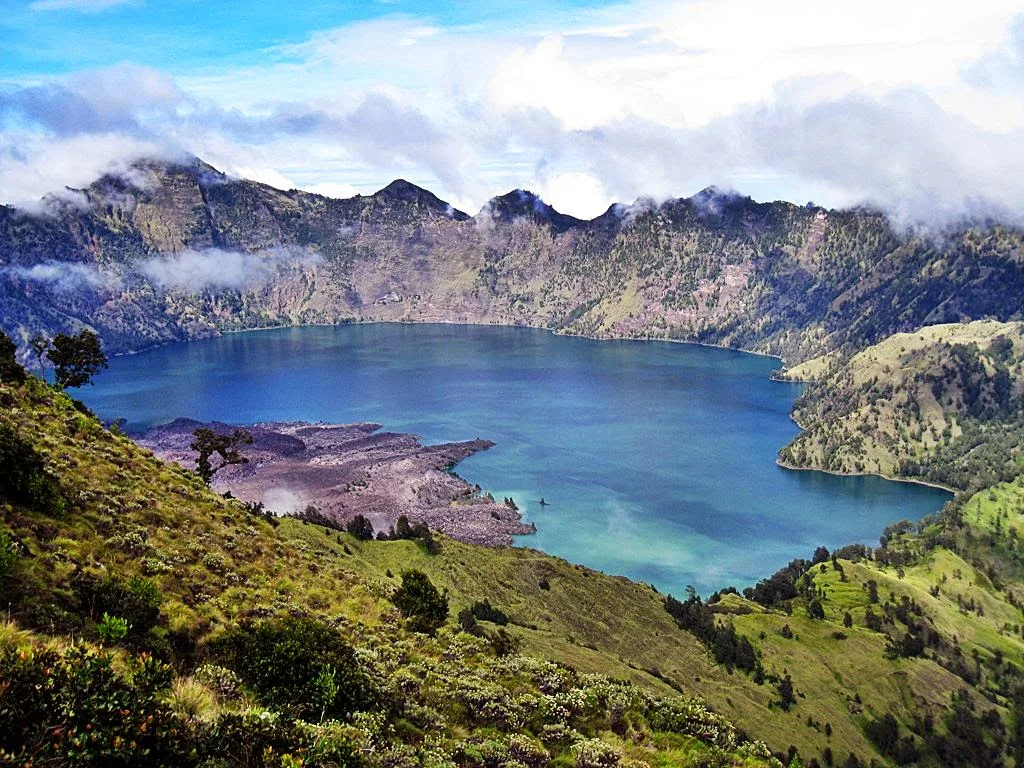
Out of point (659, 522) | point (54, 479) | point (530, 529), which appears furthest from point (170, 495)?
point (659, 522)

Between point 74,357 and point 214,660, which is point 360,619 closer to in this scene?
point 214,660

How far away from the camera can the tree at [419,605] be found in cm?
4072

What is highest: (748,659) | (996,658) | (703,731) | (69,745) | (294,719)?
(69,745)

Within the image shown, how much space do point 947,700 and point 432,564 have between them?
259ft

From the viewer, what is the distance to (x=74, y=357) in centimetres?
6881

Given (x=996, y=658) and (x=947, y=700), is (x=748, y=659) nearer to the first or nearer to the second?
(x=947, y=700)

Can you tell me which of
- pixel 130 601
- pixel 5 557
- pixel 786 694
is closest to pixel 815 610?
pixel 786 694

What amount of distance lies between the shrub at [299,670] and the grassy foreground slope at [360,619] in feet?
2.64

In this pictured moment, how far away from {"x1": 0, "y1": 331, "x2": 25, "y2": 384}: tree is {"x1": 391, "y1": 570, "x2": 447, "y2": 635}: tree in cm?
2740

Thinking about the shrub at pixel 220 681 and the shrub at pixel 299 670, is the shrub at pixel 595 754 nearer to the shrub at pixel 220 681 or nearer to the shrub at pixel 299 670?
the shrub at pixel 299 670

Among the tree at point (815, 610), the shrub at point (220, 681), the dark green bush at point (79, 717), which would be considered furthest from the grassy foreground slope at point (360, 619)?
the tree at point (815, 610)

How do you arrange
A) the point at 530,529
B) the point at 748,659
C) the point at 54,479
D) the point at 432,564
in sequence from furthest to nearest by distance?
1. the point at 530,529
2. the point at 748,659
3. the point at 432,564
4. the point at 54,479

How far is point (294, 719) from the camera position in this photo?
19.1m

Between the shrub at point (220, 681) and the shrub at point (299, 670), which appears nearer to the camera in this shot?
the shrub at point (220, 681)
